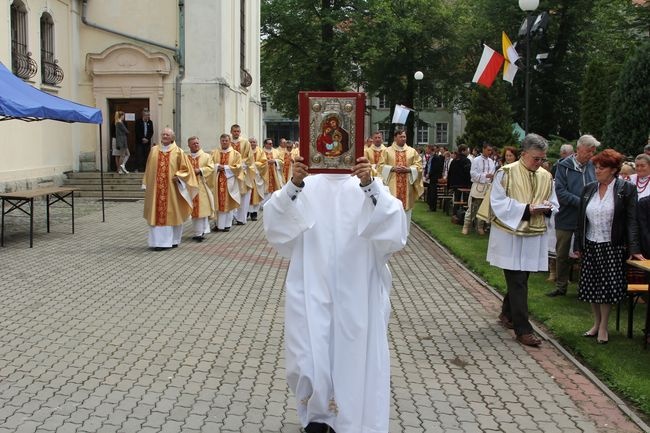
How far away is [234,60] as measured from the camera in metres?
27.5

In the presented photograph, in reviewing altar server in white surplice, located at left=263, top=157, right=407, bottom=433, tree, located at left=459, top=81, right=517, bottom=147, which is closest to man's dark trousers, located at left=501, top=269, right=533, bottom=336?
altar server in white surplice, located at left=263, top=157, right=407, bottom=433

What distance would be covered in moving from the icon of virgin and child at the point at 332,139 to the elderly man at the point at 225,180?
11.4m

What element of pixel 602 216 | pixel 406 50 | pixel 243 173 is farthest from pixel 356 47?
pixel 602 216

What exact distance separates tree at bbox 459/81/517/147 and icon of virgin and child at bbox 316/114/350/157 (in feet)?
58.1

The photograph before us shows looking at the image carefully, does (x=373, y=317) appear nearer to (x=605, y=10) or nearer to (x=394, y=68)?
(x=605, y=10)

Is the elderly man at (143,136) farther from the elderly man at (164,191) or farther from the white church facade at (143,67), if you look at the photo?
the elderly man at (164,191)

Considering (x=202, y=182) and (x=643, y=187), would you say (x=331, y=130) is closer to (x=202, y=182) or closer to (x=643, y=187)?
(x=643, y=187)

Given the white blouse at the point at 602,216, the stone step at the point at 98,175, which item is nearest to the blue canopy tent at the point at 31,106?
the stone step at the point at 98,175

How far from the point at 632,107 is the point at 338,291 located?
13949 mm

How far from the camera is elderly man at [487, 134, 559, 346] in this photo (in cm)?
693

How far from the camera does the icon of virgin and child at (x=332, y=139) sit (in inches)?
166

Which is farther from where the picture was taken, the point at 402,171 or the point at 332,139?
the point at 402,171

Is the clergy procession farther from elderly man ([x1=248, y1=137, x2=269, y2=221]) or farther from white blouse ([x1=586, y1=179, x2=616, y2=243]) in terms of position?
white blouse ([x1=586, y1=179, x2=616, y2=243])

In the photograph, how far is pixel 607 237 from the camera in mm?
6797
